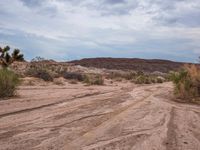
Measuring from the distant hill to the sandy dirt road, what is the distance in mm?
74675

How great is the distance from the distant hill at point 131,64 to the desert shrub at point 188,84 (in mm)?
66431

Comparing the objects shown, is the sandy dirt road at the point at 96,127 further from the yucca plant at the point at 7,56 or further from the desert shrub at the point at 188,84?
the yucca plant at the point at 7,56

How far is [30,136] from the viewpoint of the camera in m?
9.83

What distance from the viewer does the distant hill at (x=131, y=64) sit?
93.8 metres

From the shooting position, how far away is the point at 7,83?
2044cm

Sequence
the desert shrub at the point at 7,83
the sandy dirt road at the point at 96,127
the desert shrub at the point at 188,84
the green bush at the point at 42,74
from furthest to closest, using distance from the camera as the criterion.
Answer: the green bush at the point at 42,74 < the desert shrub at the point at 188,84 < the desert shrub at the point at 7,83 < the sandy dirt road at the point at 96,127

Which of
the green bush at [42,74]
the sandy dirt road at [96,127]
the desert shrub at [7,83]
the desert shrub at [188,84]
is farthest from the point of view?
the green bush at [42,74]

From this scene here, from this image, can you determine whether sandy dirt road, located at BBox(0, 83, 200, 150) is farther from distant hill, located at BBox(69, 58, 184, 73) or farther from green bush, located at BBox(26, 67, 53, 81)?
distant hill, located at BBox(69, 58, 184, 73)

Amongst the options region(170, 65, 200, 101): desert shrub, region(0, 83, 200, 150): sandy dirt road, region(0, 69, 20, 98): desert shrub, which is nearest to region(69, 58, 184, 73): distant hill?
region(170, 65, 200, 101): desert shrub

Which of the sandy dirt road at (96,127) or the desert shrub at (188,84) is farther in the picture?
the desert shrub at (188,84)

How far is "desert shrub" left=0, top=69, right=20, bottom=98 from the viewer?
20.2m

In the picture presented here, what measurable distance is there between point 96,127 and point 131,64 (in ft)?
292

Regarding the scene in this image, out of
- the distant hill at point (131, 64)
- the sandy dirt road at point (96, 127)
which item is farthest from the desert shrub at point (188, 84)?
the distant hill at point (131, 64)

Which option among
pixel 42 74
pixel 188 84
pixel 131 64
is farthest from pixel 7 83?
pixel 131 64
